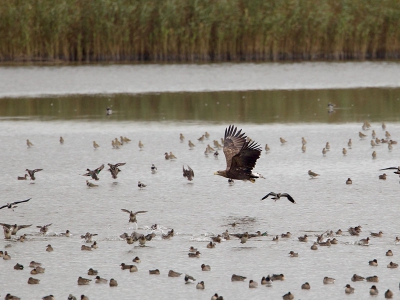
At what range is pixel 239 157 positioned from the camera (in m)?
15.6

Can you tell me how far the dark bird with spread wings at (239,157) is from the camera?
15516 mm

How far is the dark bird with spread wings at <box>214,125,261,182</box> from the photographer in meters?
15.5

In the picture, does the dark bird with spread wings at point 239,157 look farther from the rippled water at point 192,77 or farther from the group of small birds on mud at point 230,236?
the rippled water at point 192,77

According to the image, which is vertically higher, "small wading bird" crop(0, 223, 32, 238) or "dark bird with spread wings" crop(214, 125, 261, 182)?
"dark bird with spread wings" crop(214, 125, 261, 182)

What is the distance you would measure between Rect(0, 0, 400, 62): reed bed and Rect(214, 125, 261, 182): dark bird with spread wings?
25.6 m

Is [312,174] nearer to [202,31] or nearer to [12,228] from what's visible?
[12,228]

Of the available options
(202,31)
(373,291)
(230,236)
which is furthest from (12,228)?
(202,31)

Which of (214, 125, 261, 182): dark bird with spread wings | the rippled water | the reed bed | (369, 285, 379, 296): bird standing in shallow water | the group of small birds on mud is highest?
the reed bed

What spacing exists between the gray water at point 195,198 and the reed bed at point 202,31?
306 inches

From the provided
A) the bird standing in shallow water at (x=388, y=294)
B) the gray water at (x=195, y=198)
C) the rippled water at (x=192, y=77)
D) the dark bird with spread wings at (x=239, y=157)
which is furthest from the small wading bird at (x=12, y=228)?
the rippled water at (x=192, y=77)

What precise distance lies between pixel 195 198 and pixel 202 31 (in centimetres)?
2531

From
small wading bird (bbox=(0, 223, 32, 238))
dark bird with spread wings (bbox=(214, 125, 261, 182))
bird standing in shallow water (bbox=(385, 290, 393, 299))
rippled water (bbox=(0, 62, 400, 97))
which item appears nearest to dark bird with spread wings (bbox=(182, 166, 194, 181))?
dark bird with spread wings (bbox=(214, 125, 261, 182))

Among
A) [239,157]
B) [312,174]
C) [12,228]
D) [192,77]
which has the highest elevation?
[192,77]

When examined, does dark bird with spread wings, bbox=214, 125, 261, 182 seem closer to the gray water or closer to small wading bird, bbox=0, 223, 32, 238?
the gray water
